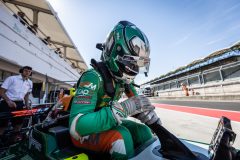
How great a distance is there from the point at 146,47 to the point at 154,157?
83 cm

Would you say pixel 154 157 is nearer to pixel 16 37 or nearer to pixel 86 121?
pixel 86 121

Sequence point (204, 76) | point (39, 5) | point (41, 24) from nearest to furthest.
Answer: point (39, 5)
point (41, 24)
point (204, 76)

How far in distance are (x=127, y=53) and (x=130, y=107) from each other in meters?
0.44

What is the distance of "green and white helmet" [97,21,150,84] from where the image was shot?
1378 mm

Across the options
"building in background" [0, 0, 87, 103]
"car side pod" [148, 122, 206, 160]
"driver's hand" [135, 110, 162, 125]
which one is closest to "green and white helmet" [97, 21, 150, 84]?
"driver's hand" [135, 110, 162, 125]

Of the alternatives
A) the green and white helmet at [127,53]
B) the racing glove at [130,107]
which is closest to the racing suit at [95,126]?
the racing glove at [130,107]

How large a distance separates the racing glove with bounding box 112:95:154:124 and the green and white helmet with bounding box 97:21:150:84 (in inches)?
10.1

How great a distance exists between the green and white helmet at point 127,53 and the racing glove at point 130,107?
26cm

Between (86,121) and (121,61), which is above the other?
(121,61)

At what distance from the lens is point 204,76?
1527 cm

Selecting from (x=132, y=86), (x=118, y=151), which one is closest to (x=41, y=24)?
(x=132, y=86)

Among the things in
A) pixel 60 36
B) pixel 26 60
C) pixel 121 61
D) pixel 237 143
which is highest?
pixel 60 36

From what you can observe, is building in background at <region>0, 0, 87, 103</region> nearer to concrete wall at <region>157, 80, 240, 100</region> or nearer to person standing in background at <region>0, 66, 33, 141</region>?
person standing in background at <region>0, 66, 33, 141</region>

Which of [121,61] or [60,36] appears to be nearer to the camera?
[121,61]
